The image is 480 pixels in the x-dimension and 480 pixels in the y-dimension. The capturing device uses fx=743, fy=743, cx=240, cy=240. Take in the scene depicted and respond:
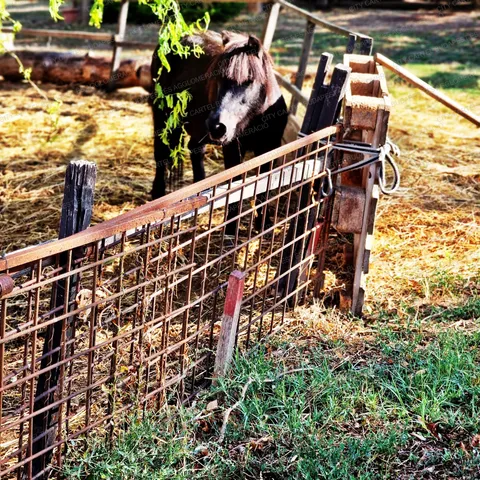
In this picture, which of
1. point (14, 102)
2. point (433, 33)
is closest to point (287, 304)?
point (14, 102)

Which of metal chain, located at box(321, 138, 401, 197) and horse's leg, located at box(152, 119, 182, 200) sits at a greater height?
metal chain, located at box(321, 138, 401, 197)

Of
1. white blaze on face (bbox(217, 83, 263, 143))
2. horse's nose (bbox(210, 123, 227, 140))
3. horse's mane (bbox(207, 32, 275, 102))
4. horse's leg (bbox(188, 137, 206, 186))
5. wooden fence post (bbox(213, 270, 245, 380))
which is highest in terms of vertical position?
horse's mane (bbox(207, 32, 275, 102))

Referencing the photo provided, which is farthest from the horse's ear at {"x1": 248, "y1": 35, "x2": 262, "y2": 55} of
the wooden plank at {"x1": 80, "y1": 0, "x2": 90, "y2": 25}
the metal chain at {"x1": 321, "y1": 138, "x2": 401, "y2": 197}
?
the wooden plank at {"x1": 80, "y1": 0, "x2": 90, "y2": 25}

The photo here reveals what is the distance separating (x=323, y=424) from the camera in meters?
3.57

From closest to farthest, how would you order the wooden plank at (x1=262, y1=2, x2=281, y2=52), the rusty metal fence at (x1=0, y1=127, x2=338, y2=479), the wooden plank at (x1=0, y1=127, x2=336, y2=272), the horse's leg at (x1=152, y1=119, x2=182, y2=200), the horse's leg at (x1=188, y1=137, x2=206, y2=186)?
the wooden plank at (x1=0, y1=127, x2=336, y2=272)
the rusty metal fence at (x1=0, y1=127, x2=338, y2=479)
the horse's leg at (x1=188, y1=137, x2=206, y2=186)
the horse's leg at (x1=152, y1=119, x2=182, y2=200)
the wooden plank at (x1=262, y1=2, x2=281, y2=52)

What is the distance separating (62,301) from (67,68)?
9045mm

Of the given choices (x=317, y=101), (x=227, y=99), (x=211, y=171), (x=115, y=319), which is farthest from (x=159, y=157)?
(x=115, y=319)

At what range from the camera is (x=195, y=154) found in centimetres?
684

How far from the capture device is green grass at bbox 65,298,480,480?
10.8 feet

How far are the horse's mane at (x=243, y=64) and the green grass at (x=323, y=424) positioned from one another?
250 centimetres

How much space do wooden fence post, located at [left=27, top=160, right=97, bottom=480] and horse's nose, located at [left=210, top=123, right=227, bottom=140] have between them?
106 inches

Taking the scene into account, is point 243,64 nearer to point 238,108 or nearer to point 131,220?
point 238,108

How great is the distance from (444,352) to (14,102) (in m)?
8.03

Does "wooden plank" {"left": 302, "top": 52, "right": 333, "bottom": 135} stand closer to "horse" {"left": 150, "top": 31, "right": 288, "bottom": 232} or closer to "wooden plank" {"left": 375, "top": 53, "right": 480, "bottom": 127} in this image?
"wooden plank" {"left": 375, "top": 53, "right": 480, "bottom": 127}
